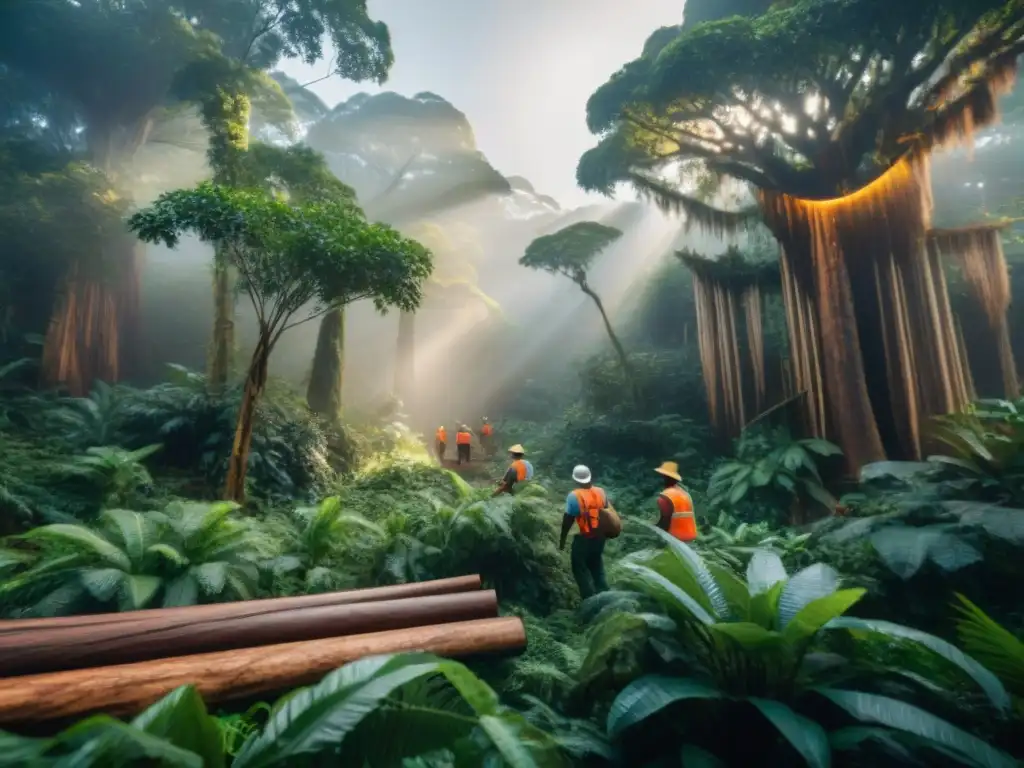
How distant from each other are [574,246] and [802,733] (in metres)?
15.8

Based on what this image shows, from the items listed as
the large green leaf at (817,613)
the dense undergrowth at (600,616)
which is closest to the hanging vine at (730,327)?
the dense undergrowth at (600,616)

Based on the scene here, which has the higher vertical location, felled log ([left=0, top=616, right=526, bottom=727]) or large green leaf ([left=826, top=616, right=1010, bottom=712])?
felled log ([left=0, top=616, right=526, bottom=727])

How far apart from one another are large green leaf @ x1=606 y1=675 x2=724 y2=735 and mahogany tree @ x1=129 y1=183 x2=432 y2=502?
19.8 feet

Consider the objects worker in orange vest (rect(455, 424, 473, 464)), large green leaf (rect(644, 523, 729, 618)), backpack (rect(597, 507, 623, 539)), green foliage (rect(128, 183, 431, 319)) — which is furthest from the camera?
worker in orange vest (rect(455, 424, 473, 464))

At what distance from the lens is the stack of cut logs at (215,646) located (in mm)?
1929

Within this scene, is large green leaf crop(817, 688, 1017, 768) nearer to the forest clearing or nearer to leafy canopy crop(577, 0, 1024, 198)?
the forest clearing

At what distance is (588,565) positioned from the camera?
5094 millimetres

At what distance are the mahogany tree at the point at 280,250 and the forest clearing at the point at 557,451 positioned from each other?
0.06m

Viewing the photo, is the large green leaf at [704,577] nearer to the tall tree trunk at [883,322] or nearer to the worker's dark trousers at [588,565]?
the worker's dark trousers at [588,565]

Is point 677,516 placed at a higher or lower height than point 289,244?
lower

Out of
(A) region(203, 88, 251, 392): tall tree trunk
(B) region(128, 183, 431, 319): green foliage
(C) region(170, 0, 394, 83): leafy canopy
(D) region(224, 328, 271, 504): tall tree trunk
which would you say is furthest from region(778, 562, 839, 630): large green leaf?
(C) region(170, 0, 394, 83): leafy canopy

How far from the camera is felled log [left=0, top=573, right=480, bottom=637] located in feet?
8.66

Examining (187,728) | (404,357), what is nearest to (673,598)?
(187,728)

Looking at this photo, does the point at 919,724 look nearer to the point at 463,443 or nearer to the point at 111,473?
the point at 111,473
